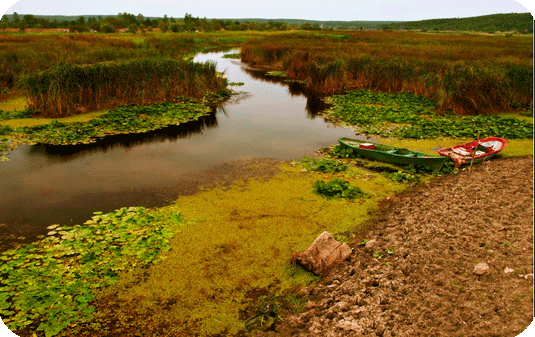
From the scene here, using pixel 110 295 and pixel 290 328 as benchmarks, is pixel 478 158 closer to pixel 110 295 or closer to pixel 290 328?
pixel 290 328

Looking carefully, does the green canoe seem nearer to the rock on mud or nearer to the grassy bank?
the grassy bank

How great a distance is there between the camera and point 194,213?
5.74 m

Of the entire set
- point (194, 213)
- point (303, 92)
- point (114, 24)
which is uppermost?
point (114, 24)

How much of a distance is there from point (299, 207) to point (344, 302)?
2.56 m

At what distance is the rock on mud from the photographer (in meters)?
4.25

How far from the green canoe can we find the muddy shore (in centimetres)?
175

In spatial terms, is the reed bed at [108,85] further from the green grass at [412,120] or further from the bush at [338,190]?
the bush at [338,190]

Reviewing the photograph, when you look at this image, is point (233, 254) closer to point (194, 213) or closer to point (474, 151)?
point (194, 213)

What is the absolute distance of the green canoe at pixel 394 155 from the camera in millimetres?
7340

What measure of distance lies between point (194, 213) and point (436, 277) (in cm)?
360

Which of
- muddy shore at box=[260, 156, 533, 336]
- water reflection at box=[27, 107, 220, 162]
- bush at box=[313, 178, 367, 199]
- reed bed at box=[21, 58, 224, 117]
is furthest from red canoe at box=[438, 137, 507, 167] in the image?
reed bed at box=[21, 58, 224, 117]

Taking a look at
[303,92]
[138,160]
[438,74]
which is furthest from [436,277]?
[303,92]

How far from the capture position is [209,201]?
20.2 feet

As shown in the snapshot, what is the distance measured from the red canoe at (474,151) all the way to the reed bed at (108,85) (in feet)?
31.9
